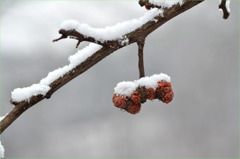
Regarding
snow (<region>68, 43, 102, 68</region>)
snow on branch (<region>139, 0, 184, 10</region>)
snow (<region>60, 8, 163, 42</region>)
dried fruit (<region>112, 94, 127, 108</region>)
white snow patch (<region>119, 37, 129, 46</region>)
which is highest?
snow on branch (<region>139, 0, 184, 10</region>)

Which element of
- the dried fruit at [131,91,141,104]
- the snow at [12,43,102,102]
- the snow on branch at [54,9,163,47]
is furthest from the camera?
the dried fruit at [131,91,141,104]

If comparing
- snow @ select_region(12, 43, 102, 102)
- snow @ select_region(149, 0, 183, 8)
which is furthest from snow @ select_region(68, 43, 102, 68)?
snow @ select_region(149, 0, 183, 8)

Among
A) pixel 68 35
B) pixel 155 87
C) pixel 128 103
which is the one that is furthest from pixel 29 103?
pixel 155 87

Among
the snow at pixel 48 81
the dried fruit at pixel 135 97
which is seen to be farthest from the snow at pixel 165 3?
the dried fruit at pixel 135 97

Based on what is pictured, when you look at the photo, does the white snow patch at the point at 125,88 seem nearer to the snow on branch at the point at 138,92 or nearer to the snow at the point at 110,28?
the snow on branch at the point at 138,92

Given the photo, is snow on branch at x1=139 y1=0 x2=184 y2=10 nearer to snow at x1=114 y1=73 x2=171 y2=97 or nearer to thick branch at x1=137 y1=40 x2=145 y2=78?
thick branch at x1=137 y1=40 x2=145 y2=78

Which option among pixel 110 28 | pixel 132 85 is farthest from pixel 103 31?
pixel 132 85
